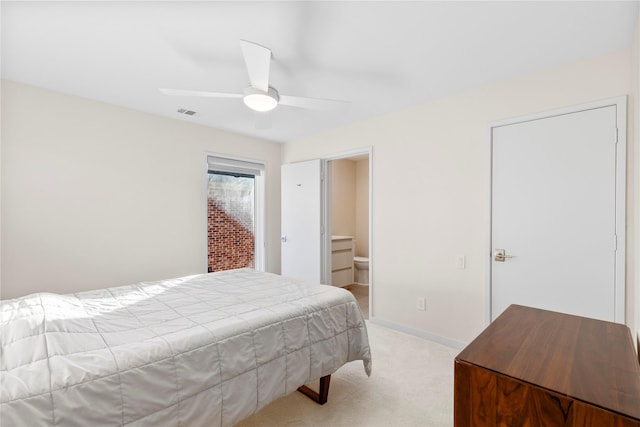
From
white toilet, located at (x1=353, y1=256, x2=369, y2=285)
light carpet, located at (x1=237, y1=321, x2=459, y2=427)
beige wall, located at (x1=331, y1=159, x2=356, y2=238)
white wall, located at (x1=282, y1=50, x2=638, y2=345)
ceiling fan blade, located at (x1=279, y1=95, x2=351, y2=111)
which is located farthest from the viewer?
beige wall, located at (x1=331, y1=159, x2=356, y2=238)

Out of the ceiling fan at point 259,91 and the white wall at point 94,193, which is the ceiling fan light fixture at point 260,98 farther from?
the white wall at point 94,193

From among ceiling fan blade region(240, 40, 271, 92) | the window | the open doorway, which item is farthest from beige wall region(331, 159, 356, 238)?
ceiling fan blade region(240, 40, 271, 92)

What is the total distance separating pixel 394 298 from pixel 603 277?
5.72ft

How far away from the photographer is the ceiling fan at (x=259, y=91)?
5.12 ft

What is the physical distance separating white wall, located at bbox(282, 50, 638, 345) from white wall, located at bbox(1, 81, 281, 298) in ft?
7.24

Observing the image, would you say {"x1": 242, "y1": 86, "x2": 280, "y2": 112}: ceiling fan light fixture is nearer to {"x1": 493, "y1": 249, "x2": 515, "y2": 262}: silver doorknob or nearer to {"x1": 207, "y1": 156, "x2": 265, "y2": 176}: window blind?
{"x1": 207, "y1": 156, "x2": 265, "y2": 176}: window blind

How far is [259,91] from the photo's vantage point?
1.93 m

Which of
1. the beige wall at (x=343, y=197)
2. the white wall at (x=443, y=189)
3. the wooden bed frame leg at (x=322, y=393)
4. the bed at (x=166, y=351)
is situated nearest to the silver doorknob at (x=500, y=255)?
the white wall at (x=443, y=189)

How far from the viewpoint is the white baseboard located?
2.79 m

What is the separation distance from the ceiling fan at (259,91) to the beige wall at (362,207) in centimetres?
389

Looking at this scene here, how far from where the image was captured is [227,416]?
133cm

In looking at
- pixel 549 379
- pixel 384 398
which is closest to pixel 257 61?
pixel 549 379

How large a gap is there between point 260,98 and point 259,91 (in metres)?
0.06

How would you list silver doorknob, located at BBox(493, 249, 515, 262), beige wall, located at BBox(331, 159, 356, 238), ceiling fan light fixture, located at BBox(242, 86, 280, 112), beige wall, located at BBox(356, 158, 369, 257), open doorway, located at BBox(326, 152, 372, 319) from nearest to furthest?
ceiling fan light fixture, located at BBox(242, 86, 280, 112) → silver doorknob, located at BBox(493, 249, 515, 262) → open doorway, located at BBox(326, 152, 372, 319) → beige wall, located at BBox(331, 159, 356, 238) → beige wall, located at BBox(356, 158, 369, 257)
